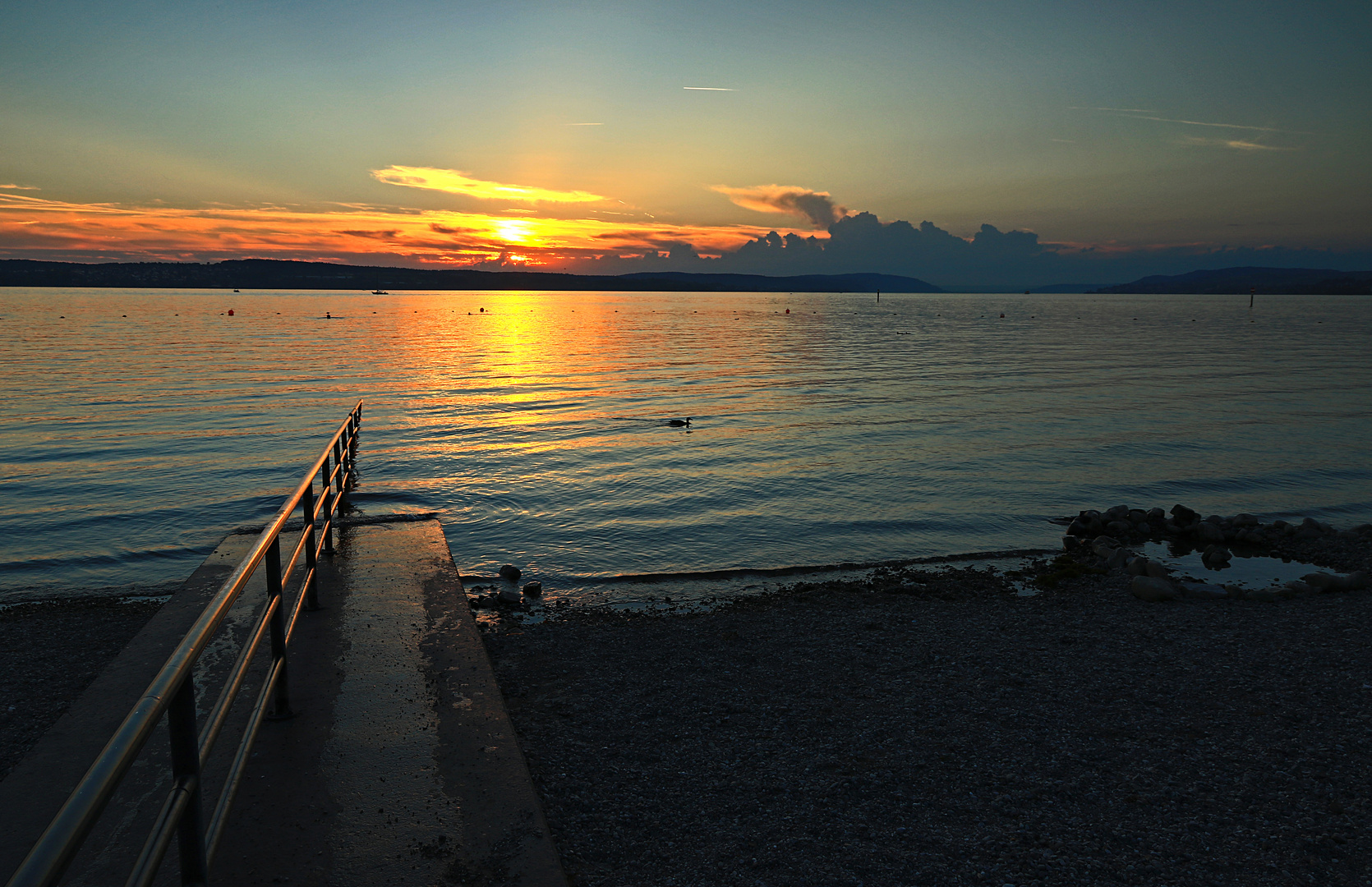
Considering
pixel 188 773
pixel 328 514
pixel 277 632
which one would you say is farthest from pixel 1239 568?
pixel 188 773

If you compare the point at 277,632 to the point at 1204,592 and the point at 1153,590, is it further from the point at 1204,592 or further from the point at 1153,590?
the point at 1204,592

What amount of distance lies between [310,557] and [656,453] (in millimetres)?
13914

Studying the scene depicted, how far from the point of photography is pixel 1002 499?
1620cm

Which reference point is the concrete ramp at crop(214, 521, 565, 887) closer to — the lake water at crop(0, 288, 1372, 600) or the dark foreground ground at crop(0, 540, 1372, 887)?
the dark foreground ground at crop(0, 540, 1372, 887)

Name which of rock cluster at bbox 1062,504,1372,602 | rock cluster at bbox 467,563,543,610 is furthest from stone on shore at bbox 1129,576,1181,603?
rock cluster at bbox 467,563,543,610

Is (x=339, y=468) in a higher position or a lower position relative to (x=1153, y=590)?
higher

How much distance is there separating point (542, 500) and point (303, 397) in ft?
59.6

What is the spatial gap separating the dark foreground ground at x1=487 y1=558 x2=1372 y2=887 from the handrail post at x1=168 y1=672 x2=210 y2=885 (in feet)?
7.20

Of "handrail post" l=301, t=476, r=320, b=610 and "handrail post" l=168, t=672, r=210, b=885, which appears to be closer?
"handrail post" l=168, t=672, r=210, b=885

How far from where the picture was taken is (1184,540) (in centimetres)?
1352

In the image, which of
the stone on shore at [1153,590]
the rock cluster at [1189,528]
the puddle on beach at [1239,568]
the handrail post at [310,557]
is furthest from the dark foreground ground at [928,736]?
the rock cluster at [1189,528]

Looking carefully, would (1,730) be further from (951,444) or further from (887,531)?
(951,444)

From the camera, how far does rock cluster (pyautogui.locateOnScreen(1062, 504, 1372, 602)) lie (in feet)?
34.3

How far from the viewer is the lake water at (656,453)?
13.1 m
